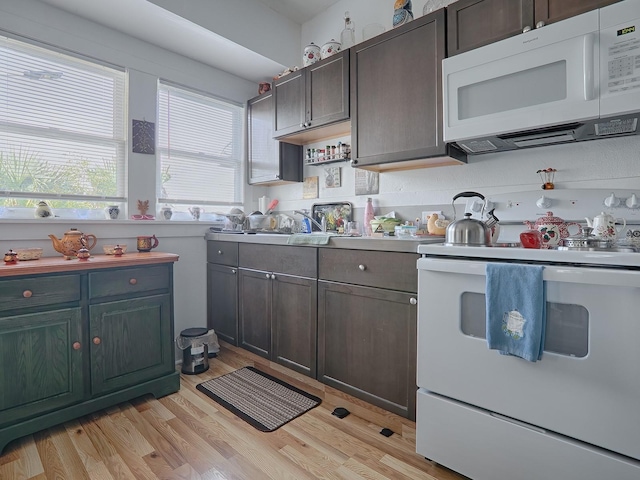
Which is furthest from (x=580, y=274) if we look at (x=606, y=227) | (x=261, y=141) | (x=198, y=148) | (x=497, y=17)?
(x=198, y=148)

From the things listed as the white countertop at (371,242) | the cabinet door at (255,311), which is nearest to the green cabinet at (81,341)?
the cabinet door at (255,311)

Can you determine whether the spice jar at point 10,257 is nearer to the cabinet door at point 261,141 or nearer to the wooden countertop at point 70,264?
the wooden countertop at point 70,264

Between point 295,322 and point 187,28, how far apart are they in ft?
7.01

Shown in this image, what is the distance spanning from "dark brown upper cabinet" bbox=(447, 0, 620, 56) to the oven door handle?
1.11 metres

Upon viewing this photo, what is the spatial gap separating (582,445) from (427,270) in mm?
777

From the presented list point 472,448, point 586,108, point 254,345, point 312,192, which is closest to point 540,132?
point 586,108

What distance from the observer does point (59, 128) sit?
2.33m

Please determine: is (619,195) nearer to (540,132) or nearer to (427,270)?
(540,132)

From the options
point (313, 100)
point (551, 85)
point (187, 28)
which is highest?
point (187, 28)

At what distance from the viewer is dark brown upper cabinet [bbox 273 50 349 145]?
2.37 metres

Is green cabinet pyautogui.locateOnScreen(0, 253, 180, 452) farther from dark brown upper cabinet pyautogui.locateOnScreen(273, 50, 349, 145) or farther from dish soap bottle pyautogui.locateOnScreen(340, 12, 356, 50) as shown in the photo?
dish soap bottle pyautogui.locateOnScreen(340, 12, 356, 50)

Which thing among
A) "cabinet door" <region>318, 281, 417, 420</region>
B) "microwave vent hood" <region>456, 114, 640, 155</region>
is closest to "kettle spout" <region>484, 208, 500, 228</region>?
"microwave vent hood" <region>456, 114, 640, 155</region>

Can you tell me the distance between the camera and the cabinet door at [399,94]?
1.91 m

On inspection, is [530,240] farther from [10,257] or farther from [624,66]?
[10,257]
